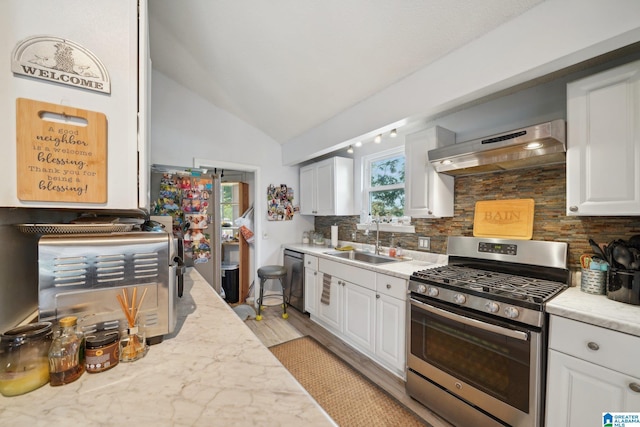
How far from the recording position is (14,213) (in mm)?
829

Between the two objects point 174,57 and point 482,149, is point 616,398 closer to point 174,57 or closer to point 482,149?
point 482,149

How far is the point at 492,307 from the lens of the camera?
143cm

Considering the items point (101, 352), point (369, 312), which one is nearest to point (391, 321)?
point (369, 312)

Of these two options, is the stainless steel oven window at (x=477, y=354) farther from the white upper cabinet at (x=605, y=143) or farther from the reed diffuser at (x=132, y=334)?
the reed diffuser at (x=132, y=334)

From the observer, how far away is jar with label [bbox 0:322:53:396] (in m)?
0.57

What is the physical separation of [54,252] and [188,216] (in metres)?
1.90

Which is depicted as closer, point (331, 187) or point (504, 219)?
point (504, 219)

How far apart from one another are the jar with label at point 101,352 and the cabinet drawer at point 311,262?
2.43 metres

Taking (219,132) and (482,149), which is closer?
(482,149)

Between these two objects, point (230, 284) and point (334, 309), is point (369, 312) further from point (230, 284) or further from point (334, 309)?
point (230, 284)

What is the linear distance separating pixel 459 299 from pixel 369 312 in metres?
0.92

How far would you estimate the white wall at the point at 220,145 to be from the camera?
3080 mm

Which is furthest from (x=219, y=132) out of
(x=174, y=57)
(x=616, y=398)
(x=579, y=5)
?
(x=616, y=398)

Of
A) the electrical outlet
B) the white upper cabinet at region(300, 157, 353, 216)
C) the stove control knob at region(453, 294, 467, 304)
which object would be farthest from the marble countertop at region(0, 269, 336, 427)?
the white upper cabinet at region(300, 157, 353, 216)
